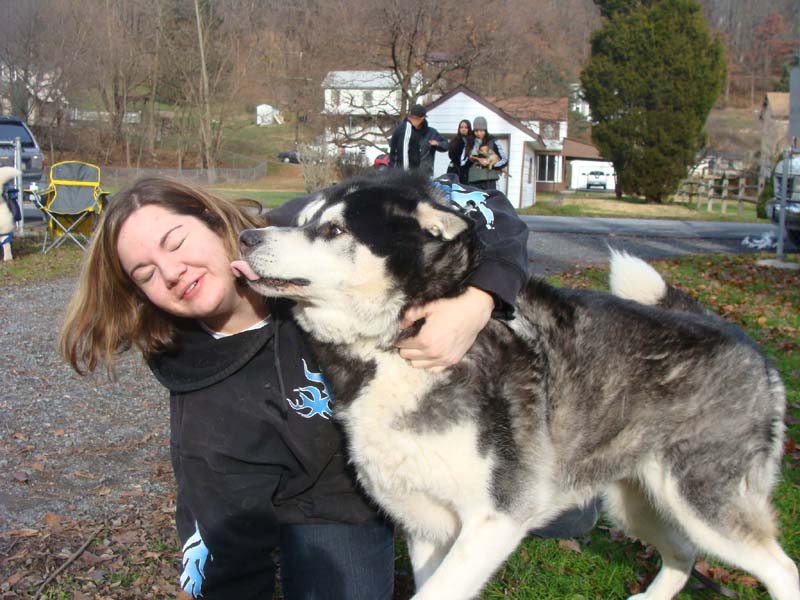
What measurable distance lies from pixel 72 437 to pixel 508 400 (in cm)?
339

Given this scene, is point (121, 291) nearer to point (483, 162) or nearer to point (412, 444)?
point (412, 444)

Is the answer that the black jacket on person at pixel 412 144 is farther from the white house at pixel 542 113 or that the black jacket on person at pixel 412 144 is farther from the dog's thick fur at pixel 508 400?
the white house at pixel 542 113

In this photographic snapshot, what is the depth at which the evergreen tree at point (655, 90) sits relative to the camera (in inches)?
1385

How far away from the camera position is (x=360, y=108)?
97.0 ft

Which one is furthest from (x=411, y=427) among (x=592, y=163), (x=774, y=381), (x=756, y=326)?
(x=592, y=163)

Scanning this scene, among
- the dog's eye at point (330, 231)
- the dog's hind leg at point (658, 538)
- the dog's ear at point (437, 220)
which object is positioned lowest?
the dog's hind leg at point (658, 538)

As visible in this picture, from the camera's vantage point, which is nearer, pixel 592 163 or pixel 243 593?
pixel 243 593

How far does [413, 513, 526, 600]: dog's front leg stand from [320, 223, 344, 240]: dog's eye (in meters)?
0.93

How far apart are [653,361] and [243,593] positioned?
5.27ft

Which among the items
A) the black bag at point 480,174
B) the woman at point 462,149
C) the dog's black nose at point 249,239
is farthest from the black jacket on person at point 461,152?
the dog's black nose at point 249,239

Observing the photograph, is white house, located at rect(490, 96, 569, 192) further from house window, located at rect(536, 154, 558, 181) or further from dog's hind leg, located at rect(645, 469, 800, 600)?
dog's hind leg, located at rect(645, 469, 800, 600)

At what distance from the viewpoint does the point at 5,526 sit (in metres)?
3.52

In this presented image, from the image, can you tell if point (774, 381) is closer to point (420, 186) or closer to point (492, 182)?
point (420, 186)

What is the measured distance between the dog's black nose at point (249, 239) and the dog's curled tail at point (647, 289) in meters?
1.58
